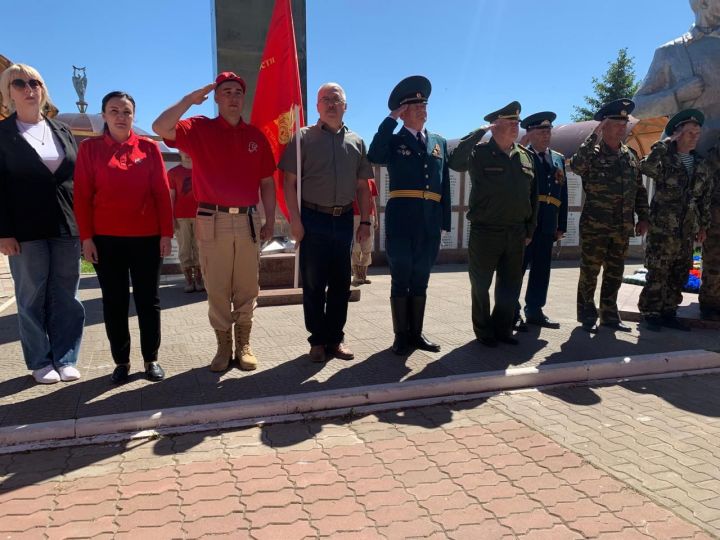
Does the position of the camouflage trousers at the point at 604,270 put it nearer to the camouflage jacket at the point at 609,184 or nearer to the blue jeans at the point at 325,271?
the camouflage jacket at the point at 609,184

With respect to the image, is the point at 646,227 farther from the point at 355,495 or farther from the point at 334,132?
the point at 355,495

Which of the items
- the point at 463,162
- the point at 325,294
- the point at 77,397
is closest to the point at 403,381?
the point at 325,294

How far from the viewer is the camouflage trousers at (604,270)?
4949 mm

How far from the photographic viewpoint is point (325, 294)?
4.08 m

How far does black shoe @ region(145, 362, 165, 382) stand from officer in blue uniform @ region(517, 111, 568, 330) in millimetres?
3298

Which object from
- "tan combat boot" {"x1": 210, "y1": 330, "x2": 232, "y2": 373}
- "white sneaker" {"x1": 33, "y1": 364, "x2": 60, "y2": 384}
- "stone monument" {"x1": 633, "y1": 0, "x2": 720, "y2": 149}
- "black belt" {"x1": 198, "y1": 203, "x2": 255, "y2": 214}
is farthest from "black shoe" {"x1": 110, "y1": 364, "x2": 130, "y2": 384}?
"stone monument" {"x1": 633, "y1": 0, "x2": 720, "y2": 149}

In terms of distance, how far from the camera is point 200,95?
11.0 feet

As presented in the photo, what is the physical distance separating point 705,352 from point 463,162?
2572 mm

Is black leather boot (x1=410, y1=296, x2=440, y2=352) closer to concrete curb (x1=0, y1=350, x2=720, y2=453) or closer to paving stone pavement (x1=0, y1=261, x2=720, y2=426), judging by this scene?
paving stone pavement (x1=0, y1=261, x2=720, y2=426)

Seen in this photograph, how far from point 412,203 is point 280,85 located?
1.44m

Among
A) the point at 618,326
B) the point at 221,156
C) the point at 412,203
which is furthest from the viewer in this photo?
the point at 618,326

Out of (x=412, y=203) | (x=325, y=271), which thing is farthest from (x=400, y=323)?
(x=412, y=203)

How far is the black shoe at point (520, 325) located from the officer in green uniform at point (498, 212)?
554mm

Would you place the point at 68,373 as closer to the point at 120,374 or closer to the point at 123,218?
the point at 120,374
